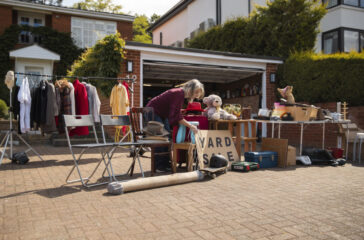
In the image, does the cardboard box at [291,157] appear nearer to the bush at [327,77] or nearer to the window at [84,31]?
the bush at [327,77]

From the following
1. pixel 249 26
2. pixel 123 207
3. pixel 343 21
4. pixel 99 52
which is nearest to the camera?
pixel 123 207

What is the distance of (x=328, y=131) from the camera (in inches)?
375

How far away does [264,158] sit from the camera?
6.25 metres

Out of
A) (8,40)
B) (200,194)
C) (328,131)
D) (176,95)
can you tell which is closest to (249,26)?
(328,131)

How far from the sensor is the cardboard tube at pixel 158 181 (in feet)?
13.4

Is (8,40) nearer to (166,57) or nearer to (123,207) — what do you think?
(166,57)

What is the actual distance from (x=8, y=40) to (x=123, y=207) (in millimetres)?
18742

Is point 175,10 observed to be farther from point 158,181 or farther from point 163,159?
point 158,181

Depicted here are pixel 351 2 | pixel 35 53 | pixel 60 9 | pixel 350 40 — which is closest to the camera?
pixel 350 40

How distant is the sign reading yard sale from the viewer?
18.3 ft

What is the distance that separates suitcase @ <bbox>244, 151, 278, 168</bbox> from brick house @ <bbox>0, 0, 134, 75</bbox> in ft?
46.9

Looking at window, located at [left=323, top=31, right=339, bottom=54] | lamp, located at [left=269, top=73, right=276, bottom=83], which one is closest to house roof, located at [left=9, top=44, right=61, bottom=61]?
lamp, located at [left=269, top=73, right=276, bottom=83]

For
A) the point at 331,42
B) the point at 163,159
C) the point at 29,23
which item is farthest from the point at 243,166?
the point at 29,23

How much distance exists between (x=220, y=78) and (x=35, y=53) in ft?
37.0
